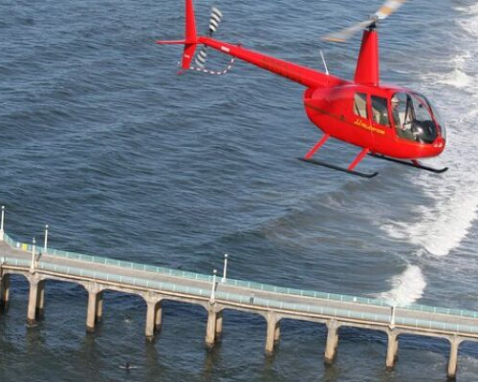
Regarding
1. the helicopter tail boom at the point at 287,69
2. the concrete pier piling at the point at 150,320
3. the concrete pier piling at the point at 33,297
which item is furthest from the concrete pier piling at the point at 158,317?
the helicopter tail boom at the point at 287,69

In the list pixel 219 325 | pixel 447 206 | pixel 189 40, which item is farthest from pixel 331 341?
pixel 447 206

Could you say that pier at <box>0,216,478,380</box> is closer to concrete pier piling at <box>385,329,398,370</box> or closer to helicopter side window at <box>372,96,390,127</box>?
concrete pier piling at <box>385,329,398,370</box>

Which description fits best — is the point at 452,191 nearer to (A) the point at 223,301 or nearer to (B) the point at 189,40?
(A) the point at 223,301

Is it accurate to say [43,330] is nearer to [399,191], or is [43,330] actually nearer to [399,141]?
[399,141]

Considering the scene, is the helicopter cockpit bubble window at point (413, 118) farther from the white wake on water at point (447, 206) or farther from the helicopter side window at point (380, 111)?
the white wake on water at point (447, 206)

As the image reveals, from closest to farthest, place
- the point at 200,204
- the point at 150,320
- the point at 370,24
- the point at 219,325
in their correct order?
the point at 370,24
the point at 150,320
the point at 219,325
the point at 200,204

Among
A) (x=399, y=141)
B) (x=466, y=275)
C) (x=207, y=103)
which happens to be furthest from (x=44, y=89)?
(x=399, y=141)
